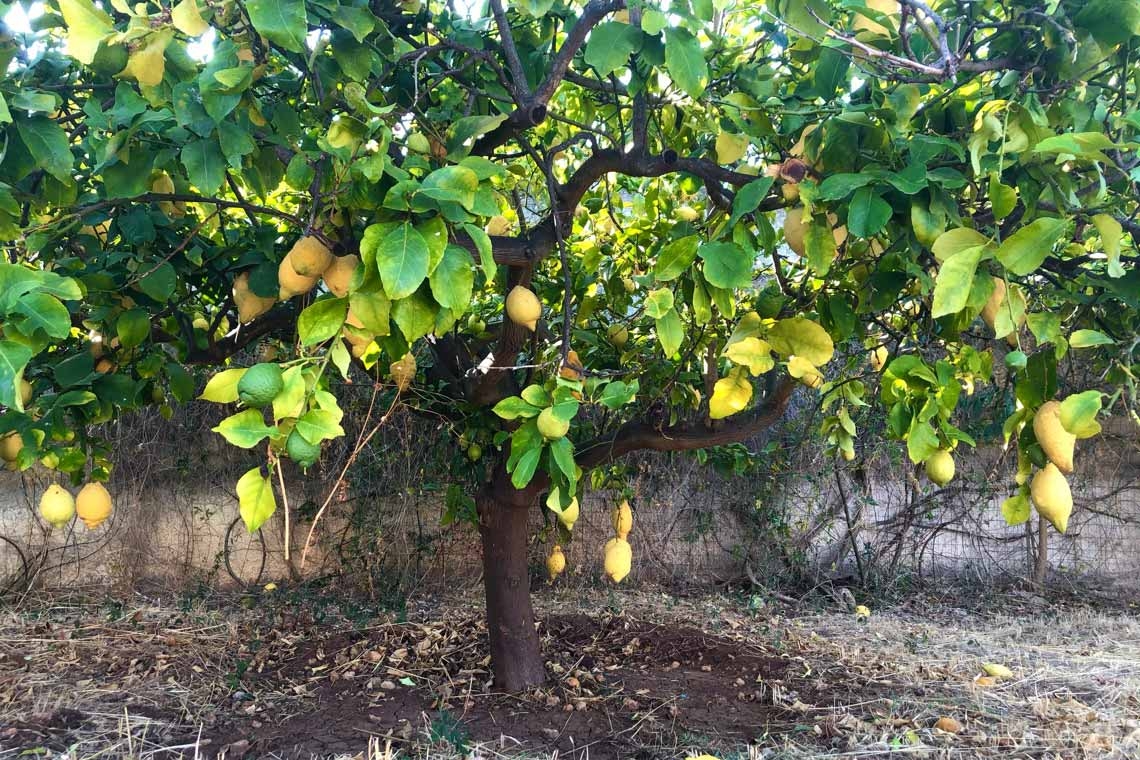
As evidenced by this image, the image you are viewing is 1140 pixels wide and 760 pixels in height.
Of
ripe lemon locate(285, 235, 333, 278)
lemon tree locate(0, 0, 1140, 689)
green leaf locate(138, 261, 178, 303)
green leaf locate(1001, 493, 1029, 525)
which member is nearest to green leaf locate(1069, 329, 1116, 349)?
lemon tree locate(0, 0, 1140, 689)

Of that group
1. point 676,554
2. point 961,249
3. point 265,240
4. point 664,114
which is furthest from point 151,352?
point 676,554

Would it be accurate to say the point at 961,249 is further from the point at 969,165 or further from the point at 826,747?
the point at 826,747

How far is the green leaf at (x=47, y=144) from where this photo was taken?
1.57 m

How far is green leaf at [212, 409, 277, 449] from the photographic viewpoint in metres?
1.07

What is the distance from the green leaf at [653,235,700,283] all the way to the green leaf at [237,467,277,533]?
85 centimetres

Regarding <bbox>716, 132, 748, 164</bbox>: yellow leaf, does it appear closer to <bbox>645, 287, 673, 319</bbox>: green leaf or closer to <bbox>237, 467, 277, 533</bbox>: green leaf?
<bbox>645, 287, 673, 319</bbox>: green leaf

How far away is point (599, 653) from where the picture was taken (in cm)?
371

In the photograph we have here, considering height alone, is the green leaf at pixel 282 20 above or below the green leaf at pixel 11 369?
above

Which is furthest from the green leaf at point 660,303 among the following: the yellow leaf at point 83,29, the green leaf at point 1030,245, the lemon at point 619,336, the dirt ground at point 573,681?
the dirt ground at point 573,681

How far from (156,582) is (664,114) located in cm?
438

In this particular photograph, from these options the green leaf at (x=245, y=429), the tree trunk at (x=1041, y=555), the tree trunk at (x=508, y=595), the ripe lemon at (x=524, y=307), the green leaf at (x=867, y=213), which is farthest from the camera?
the tree trunk at (x=1041, y=555)

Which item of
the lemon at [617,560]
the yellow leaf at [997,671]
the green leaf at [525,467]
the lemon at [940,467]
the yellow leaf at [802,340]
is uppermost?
the yellow leaf at [802,340]

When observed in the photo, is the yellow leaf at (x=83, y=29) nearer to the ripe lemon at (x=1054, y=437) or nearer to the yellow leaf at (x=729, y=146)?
the yellow leaf at (x=729, y=146)

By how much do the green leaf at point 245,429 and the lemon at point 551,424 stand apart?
1.68 feet
